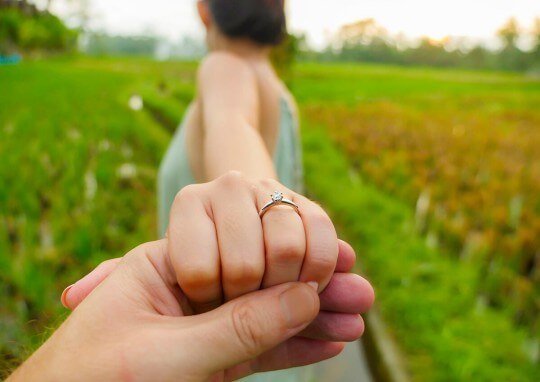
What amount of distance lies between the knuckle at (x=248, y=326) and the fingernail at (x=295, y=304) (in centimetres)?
3

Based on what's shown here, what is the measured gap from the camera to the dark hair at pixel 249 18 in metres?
1.22

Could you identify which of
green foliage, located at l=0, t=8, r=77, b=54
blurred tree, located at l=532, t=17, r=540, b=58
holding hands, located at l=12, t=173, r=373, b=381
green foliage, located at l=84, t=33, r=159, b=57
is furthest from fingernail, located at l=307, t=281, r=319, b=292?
green foliage, located at l=84, t=33, r=159, b=57

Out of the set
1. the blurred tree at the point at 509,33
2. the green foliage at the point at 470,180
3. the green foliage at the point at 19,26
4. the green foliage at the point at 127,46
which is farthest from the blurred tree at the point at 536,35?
the green foliage at the point at 127,46

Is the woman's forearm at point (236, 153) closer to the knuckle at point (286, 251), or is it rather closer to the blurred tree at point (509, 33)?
the knuckle at point (286, 251)

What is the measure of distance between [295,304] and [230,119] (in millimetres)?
589

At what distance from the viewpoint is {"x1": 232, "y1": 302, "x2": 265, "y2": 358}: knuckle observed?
1.62 feet

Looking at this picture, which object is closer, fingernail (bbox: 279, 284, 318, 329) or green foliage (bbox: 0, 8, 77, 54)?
fingernail (bbox: 279, 284, 318, 329)

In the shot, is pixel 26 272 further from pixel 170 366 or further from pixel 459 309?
pixel 459 309

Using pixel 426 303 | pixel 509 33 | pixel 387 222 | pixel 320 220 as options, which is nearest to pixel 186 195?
pixel 320 220

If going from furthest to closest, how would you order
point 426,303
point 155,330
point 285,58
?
point 285,58 → point 426,303 → point 155,330

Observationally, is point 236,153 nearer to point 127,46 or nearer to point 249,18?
point 249,18

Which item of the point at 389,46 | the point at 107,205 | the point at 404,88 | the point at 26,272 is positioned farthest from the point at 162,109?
the point at 389,46

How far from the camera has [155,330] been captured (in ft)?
1.58

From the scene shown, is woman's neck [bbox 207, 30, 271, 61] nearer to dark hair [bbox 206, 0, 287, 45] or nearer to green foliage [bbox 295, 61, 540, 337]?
dark hair [bbox 206, 0, 287, 45]
